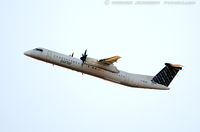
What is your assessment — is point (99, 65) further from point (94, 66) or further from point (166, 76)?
point (166, 76)

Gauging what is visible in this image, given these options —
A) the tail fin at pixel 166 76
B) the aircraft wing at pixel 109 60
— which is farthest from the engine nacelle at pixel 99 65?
the tail fin at pixel 166 76

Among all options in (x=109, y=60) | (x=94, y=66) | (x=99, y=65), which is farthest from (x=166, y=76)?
(x=94, y=66)

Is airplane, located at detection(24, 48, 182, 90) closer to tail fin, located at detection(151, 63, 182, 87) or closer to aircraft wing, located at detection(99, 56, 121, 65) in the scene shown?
aircraft wing, located at detection(99, 56, 121, 65)

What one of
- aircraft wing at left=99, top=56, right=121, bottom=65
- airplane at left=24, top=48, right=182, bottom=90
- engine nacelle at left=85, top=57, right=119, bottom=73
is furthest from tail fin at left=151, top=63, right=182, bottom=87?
aircraft wing at left=99, top=56, right=121, bottom=65

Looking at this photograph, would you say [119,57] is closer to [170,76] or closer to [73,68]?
[73,68]

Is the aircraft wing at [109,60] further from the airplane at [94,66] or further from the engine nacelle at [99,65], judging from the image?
the engine nacelle at [99,65]

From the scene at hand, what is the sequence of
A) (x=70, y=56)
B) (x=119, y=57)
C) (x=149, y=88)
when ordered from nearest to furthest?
(x=119, y=57)
(x=70, y=56)
(x=149, y=88)

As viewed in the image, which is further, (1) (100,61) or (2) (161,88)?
(2) (161,88)

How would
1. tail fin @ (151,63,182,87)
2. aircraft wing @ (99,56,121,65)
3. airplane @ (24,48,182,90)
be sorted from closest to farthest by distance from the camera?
aircraft wing @ (99,56,121,65)
airplane @ (24,48,182,90)
tail fin @ (151,63,182,87)

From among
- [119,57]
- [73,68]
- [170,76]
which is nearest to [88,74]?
[73,68]

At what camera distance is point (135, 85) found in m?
46.4

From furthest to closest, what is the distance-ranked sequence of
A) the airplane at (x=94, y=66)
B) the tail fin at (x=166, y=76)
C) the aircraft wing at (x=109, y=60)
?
the tail fin at (x=166, y=76) → the airplane at (x=94, y=66) → the aircraft wing at (x=109, y=60)

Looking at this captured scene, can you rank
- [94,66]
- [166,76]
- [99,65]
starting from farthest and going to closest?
[166,76], [99,65], [94,66]

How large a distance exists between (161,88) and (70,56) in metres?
14.2
